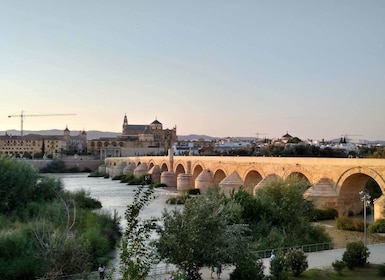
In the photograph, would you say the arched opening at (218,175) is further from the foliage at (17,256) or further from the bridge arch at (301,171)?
the foliage at (17,256)

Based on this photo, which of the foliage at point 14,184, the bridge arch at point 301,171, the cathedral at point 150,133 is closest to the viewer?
the foliage at point 14,184

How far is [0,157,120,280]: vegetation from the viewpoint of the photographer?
31.9ft

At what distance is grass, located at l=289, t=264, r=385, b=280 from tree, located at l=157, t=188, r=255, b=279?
178 centimetres

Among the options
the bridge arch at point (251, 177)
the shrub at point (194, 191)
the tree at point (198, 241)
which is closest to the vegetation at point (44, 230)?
the tree at point (198, 241)

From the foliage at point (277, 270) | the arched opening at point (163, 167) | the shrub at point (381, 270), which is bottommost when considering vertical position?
the shrub at point (381, 270)

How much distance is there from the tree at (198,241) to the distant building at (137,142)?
248 ft

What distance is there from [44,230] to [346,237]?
9.83 m

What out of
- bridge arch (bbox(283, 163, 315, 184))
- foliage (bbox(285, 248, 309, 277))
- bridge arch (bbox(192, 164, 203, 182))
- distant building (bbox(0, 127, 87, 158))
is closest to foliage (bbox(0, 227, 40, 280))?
foliage (bbox(285, 248, 309, 277))

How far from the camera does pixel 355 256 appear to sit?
10867mm

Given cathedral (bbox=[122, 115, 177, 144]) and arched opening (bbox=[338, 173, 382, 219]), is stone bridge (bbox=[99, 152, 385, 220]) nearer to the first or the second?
arched opening (bbox=[338, 173, 382, 219])

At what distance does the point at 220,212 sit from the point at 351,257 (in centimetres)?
366

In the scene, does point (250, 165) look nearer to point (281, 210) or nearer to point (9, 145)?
point (281, 210)

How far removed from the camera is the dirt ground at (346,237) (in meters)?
14.7

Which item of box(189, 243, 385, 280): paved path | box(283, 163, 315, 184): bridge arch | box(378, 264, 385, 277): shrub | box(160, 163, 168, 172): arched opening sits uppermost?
box(283, 163, 315, 184): bridge arch
